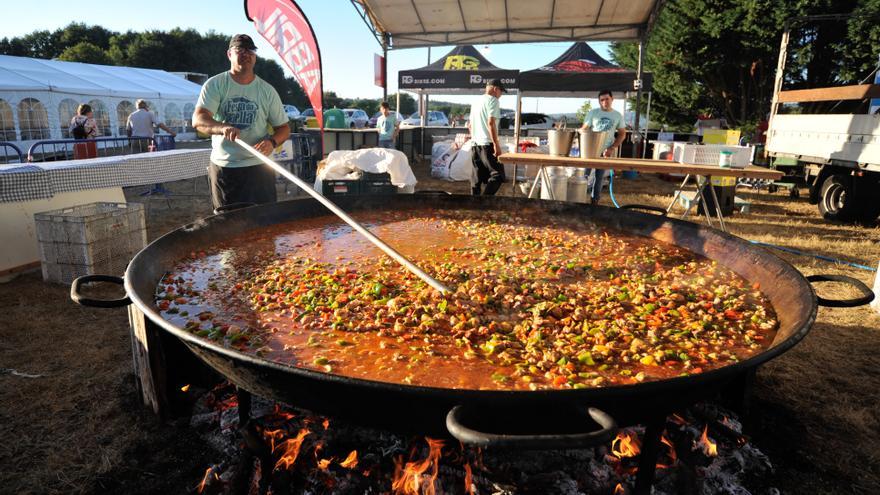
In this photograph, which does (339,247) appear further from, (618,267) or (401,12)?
(401,12)

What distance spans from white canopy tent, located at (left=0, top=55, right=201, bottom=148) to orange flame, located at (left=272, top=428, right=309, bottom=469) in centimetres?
1792

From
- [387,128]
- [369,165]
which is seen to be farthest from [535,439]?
[387,128]

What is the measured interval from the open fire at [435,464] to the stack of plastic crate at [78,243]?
125 inches

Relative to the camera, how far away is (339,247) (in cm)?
327

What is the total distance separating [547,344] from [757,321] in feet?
3.37

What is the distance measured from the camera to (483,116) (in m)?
7.01

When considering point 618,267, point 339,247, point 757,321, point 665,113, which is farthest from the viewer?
point 665,113

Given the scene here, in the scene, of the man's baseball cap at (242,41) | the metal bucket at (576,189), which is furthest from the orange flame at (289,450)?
the metal bucket at (576,189)

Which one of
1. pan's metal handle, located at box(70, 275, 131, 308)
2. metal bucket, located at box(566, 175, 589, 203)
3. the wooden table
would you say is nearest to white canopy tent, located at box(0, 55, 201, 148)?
the wooden table

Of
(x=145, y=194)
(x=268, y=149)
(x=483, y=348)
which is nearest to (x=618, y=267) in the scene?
(x=483, y=348)

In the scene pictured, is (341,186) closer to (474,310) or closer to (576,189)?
(576,189)

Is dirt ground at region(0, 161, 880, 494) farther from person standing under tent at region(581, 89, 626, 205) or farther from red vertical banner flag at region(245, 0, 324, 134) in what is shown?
red vertical banner flag at region(245, 0, 324, 134)

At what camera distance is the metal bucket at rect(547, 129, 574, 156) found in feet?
20.5

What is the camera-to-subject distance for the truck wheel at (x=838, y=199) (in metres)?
7.58
